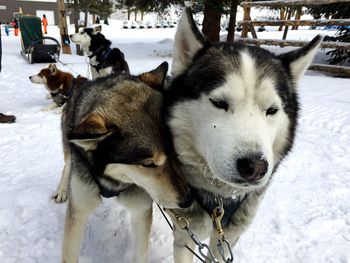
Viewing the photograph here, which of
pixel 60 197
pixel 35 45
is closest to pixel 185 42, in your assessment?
pixel 60 197

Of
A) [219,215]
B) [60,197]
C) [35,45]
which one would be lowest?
[60,197]

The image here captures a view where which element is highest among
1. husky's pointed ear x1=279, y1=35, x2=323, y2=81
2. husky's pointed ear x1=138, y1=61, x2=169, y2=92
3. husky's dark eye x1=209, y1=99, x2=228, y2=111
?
husky's pointed ear x1=279, y1=35, x2=323, y2=81

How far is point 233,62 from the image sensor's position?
55.4 inches

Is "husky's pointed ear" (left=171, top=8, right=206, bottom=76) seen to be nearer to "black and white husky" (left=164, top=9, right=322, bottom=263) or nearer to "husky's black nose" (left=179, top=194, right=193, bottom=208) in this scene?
"black and white husky" (left=164, top=9, right=322, bottom=263)

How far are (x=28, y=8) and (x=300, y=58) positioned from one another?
151ft

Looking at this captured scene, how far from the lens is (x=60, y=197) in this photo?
9.11 ft

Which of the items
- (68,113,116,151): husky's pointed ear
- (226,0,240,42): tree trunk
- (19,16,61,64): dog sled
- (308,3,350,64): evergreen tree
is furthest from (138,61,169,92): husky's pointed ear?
(19,16,61,64): dog sled

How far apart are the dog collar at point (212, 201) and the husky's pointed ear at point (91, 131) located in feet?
1.82

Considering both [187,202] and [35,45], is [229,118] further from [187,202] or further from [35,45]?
[35,45]

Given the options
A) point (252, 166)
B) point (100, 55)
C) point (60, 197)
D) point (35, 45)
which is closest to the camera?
point (252, 166)

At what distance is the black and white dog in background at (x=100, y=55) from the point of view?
5988 millimetres

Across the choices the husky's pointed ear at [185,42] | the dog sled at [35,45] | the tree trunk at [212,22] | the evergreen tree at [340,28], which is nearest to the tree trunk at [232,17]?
the tree trunk at [212,22]

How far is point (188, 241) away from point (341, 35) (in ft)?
29.6

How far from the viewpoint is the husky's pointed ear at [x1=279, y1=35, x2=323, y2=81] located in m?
1.54
